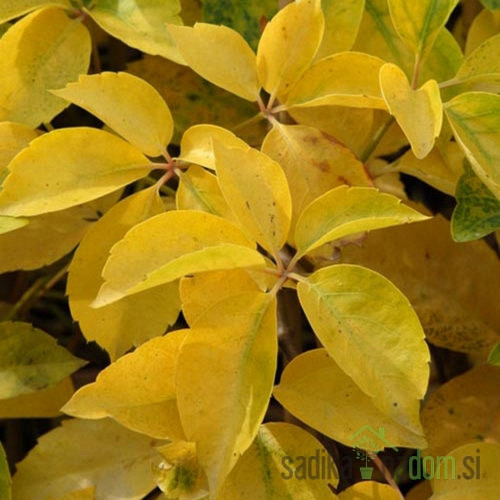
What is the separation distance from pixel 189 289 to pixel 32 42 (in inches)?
9.1

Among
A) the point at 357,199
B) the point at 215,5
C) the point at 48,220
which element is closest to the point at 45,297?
the point at 48,220

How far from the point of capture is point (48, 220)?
645 mm

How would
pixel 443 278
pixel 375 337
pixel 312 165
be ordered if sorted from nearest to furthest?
1. pixel 375 337
2. pixel 312 165
3. pixel 443 278

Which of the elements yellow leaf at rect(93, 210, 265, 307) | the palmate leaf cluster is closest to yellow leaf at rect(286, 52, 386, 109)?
the palmate leaf cluster

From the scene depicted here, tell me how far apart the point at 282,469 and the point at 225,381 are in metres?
0.09

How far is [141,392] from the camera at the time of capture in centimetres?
51

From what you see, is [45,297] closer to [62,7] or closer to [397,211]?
[62,7]

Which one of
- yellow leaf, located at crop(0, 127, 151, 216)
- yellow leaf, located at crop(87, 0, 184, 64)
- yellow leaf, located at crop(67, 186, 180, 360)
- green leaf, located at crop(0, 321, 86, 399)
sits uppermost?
yellow leaf, located at crop(87, 0, 184, 64)

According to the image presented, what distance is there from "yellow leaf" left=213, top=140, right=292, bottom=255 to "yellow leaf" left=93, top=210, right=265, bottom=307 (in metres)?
0.01

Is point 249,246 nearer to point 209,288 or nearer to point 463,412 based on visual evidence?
point 209,288

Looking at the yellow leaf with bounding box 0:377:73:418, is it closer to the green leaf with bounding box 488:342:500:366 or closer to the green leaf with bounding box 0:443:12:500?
the green leaf with bounding box 0:443:12:500

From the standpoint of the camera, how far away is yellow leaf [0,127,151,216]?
520 mm

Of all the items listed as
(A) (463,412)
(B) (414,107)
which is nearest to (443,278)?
(A) (463,412)

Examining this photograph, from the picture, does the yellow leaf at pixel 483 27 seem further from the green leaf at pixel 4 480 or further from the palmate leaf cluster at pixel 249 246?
the green leaf at pixel 4 480
